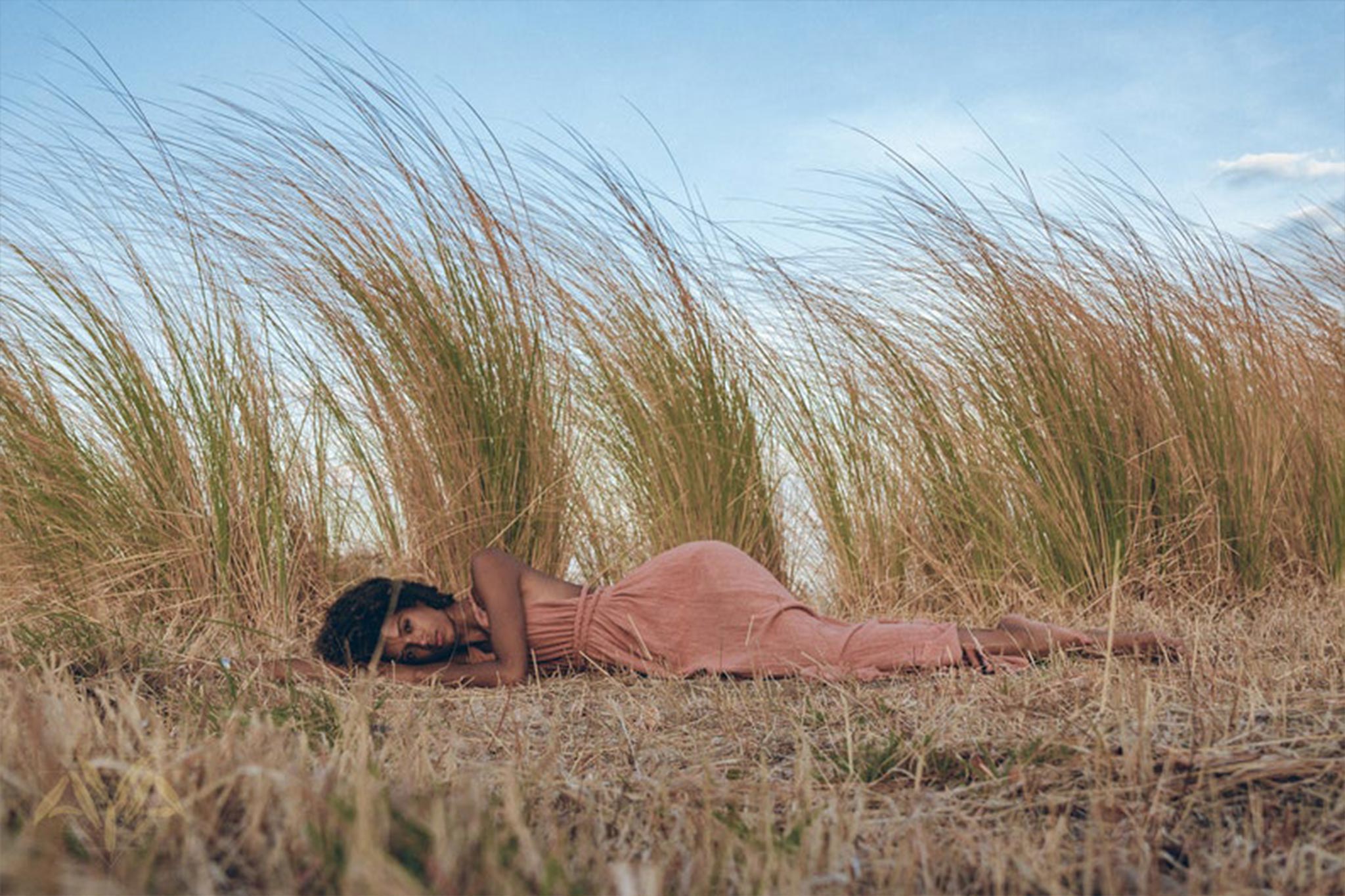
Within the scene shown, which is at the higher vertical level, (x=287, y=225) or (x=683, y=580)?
(x=287, y=225)

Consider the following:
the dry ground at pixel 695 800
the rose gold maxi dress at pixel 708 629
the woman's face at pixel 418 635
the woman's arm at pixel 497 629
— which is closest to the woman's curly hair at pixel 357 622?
the woman's face at pixel 418 635

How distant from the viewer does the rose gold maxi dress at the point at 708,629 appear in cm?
274

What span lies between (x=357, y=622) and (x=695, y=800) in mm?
1753

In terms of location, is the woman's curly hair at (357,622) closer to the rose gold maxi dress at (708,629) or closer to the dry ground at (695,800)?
the rose gold maxi dress at (708,629)

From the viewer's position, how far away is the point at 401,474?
346 cm

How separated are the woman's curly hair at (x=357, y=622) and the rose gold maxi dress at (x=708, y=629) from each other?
0.25m

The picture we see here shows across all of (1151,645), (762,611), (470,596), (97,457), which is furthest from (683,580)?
(97,457)

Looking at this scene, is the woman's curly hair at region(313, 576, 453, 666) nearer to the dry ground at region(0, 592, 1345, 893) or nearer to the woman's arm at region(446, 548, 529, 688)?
the woman's arm at region(446, 548, 529, 688)

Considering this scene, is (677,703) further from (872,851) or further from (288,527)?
(288,527)

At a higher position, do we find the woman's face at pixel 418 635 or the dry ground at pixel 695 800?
the woman's face at pixel 418 635

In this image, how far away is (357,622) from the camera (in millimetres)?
2873

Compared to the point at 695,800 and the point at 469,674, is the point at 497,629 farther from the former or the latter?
the point at 695,800

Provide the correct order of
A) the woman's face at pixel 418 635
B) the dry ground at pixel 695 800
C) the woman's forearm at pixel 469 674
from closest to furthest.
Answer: the dry ground at pixel 695 800 → the woman's forearm at pixel 469 674 → the woman's face at pixel 418 635

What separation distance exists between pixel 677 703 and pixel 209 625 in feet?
5.34
